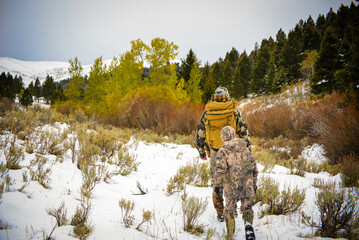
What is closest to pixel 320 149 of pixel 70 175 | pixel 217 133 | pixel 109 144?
pixel 217 133

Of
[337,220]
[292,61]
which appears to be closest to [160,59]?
[337,220]

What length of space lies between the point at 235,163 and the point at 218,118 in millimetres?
709

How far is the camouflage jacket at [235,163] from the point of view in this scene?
5.87 feet

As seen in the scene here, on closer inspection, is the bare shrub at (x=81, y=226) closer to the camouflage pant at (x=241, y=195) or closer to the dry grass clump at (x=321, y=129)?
the camouflage pant at (x=241, y=195)

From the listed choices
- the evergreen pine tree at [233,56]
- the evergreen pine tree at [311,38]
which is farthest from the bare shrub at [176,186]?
the evergreen pine tree at [233,56]

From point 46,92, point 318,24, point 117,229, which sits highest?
point 318,24

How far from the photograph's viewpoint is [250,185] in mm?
1779

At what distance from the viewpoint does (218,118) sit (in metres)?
2.32

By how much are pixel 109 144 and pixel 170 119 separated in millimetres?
5054

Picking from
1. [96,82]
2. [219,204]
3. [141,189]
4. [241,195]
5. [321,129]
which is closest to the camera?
[241,195]

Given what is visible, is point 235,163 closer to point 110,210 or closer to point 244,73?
point 110,210

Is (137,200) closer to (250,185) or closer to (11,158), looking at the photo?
(250,185)

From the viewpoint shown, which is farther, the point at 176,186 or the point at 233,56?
the point at 233,56

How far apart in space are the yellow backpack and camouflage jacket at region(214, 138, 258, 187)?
482 mm
